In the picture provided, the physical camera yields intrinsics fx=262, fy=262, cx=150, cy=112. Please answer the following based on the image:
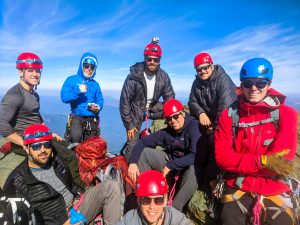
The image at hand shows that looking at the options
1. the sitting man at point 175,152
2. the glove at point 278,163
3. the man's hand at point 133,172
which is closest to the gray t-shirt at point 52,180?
the man's hand at point 133,172

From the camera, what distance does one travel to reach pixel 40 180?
7.13 meters

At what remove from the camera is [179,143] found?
8602 millimetres

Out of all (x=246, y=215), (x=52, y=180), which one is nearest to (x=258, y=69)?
(x=246, y=215)

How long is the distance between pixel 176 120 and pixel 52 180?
13.3 feet

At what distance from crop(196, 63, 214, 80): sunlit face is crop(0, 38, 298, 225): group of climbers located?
4 cm

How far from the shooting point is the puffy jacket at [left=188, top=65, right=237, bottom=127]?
8914mm

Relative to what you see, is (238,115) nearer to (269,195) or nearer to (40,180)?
(269,195)

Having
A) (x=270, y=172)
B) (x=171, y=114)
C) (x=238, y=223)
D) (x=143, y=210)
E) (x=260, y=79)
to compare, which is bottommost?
(x=238, y=223)

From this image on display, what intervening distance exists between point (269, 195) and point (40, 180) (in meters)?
5.85

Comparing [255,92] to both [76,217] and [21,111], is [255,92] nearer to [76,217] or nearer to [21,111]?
[76,217]

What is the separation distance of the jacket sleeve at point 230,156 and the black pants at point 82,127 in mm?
6711

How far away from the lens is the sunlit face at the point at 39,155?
23.4ft

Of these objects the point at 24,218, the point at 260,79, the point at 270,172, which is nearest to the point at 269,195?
the point at 270,172

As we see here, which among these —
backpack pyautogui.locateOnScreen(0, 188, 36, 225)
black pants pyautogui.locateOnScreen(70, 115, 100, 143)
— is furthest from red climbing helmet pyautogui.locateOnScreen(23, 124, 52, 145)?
black pants pyautogui.locateOnScreen(70, 115, 100, 143)
